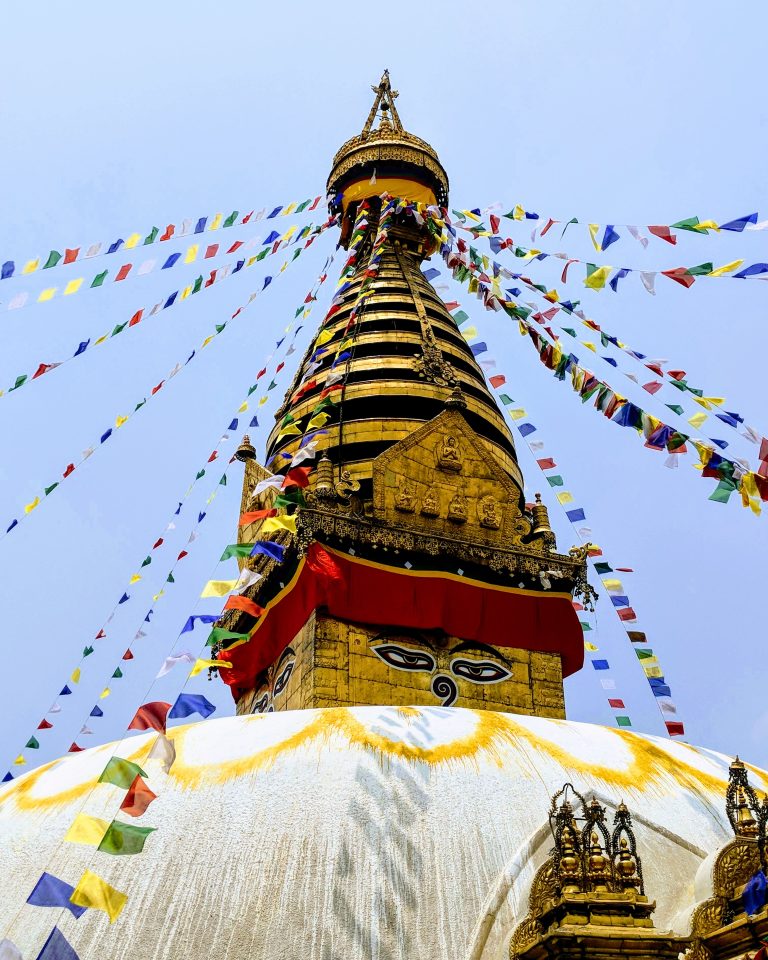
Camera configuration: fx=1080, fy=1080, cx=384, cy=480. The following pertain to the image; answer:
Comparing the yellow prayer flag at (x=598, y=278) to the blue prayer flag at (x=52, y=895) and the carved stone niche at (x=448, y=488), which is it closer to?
the carved stone niche at (x=448, y=488)

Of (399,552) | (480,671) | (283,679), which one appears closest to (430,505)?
(399,552)

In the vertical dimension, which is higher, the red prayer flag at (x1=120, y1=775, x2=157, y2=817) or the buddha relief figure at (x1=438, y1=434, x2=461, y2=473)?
the buddha relief figure at (x1=438, y1=434, x2=461, y2=473)

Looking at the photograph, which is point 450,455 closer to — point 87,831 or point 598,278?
point 598,278

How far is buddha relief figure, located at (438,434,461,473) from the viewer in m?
13.6

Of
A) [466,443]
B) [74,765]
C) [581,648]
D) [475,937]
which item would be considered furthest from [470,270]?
[475,937]

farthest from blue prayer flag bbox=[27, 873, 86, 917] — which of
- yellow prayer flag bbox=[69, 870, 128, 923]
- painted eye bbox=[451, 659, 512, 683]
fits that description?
painted eye bbox=[451, 659, 512, 683]

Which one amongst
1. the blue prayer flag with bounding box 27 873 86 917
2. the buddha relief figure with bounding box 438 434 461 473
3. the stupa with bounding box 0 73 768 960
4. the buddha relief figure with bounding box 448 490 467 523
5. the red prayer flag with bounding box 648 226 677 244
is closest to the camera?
the blue prayer flag with bounding box 27 873 86 917

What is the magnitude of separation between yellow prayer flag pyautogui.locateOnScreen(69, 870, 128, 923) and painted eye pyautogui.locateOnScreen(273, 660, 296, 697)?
21.9 ft

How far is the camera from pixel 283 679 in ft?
A: 41.2

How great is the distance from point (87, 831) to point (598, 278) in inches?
262

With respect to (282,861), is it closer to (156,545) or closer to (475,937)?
(475,937)

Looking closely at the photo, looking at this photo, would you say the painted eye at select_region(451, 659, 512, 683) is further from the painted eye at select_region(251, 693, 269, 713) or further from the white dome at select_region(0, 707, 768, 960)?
the white dome at select_region(0, 707, 768, 960)

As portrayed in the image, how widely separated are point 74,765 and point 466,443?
763 cm

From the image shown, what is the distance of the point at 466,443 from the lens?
1386 centimetres
